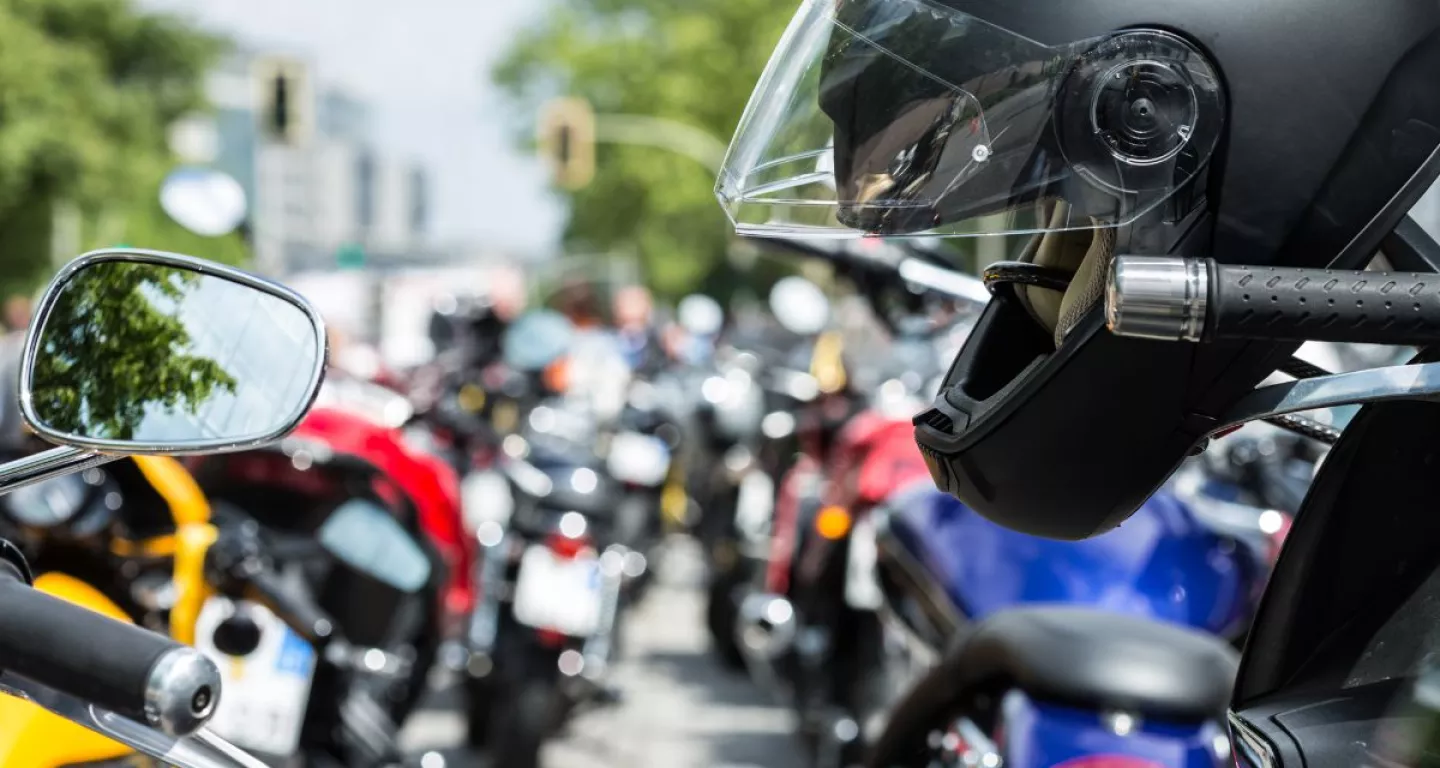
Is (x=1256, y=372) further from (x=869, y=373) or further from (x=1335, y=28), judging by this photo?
(x=869, y=373)

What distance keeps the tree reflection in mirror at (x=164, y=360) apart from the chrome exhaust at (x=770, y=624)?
3.83 metres

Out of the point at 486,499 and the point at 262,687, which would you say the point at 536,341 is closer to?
the point at 486,499

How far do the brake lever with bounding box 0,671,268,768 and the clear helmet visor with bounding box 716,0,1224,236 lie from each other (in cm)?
71

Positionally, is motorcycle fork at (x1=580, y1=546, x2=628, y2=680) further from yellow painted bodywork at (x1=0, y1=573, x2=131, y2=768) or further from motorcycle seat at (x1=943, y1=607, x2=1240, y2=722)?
yellow painted bodywork at (x1=0, y1=573, x2=131, y2=768)

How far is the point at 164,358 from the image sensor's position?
1495 mm

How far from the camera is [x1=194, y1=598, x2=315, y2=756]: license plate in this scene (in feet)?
11.0

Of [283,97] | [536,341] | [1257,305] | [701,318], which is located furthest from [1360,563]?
[701,318]

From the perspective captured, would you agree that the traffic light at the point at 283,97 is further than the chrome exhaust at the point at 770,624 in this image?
Yes

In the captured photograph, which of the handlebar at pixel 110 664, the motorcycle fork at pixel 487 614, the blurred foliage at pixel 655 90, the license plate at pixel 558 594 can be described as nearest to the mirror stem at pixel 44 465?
the handlebar at pixel 110 664

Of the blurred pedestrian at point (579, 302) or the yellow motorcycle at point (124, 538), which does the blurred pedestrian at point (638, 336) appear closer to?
the blurred pedestrian at point (579, 302)

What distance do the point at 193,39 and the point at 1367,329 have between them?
34933 millimetres

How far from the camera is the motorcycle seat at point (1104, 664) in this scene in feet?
6.82

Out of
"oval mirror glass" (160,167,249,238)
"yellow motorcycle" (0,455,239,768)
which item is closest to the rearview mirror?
"yellow motorcycle" (0,455,239,768)

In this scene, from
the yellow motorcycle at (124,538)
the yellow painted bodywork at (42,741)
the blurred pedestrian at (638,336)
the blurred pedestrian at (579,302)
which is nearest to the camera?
the yellow painted bodywork at (42,741)
